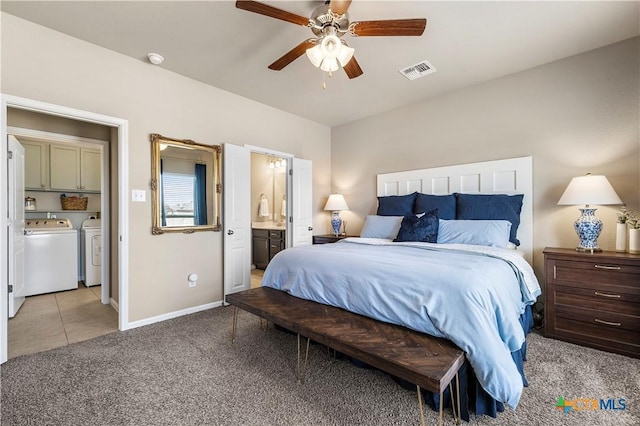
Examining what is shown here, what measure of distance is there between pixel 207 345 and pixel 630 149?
4.14 m

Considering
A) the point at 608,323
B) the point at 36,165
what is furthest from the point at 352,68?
the point at 36,165

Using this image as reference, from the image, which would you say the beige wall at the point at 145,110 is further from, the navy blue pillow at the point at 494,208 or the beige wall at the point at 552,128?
the navy blue pillow at the point at 494,208

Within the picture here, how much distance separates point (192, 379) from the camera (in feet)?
6.21

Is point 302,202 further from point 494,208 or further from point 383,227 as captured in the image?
point 494,208

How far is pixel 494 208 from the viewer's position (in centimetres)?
297

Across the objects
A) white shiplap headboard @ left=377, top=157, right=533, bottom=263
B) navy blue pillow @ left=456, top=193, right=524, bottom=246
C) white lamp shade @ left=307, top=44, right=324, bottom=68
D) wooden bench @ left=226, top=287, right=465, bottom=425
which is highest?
white lamp shade @ left=307, top=44, right=324, bottom=68

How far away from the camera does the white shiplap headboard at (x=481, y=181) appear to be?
9.98ft

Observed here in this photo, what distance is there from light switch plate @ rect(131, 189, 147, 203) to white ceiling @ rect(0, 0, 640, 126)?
52.8 inches

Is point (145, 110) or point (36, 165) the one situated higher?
point (145, 110)

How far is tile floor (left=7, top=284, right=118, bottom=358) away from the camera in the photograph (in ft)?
8.11

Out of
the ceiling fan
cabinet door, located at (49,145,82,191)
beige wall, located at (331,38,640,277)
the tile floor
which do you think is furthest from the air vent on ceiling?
cabinet door, located at (49,145,82,191)

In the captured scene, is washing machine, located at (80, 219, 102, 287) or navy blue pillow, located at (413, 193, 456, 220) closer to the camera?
navy blue pillow, located at (413, 193, 456, 220)

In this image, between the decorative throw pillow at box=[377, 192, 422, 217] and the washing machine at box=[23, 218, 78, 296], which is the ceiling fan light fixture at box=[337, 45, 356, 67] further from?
the washing machine at box=[23, 218, 78, 296]

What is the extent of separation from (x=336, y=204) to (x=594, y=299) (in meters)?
3.10
